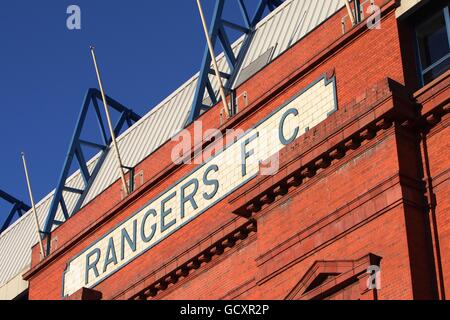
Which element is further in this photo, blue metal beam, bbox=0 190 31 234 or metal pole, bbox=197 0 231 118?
blue metal beam, bbox=0 190 31 234

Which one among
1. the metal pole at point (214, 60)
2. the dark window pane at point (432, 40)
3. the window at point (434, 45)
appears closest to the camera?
the window at point (434, 45)

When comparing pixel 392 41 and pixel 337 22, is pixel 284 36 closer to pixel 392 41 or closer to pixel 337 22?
pixel 337 22

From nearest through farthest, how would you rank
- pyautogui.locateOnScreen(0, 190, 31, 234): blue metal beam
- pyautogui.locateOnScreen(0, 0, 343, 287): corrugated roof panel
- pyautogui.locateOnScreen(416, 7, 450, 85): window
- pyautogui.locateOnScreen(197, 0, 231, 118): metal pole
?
pyautogui.locateOnScreen(416, 7, 450, 85): window
pyautogui.locateOnScreen(197, 0, 231, 118): metal pole
pyautogui.locateOnScreen(0, 0, 343, 287): corrugated roof panel
pyautogui.locateOnScreen(0, 190, 31, 234): blue metal beam

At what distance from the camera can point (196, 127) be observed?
109 ft

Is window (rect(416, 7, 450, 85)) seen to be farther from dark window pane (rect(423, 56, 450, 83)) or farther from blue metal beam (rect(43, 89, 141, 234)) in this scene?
blue metal beam (rect(43, 89, 141, 234))

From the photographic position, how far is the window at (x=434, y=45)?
2698cm

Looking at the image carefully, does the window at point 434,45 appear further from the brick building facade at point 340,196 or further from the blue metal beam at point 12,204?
the blue metal beam at point 12,204

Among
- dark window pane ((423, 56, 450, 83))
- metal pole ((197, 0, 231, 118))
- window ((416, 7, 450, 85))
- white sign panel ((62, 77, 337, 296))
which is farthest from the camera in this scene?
metal pole ((197, 0, 231, 118))

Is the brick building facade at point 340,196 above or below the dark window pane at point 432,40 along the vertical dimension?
below

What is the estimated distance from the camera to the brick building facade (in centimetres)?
2483

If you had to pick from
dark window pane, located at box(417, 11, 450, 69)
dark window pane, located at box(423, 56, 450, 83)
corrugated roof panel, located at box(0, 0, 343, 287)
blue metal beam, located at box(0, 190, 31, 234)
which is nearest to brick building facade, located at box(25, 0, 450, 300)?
dark window pane, located at box(423, 56, 450, 83)

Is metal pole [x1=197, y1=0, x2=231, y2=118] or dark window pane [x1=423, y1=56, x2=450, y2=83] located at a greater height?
metal pole [x1=197, y1=0, x2=231, y2=118]

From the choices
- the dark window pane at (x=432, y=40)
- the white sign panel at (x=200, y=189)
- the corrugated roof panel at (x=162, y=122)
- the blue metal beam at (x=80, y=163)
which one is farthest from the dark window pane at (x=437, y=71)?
the blue metal beam at (x=80, y=163)
